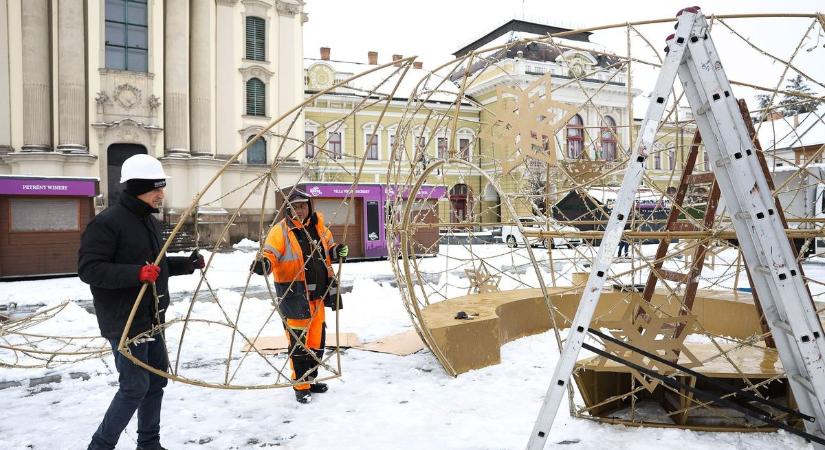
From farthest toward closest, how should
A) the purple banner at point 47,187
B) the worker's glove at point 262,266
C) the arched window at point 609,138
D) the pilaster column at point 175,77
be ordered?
1. the pilaster column at point 175,77
2. the purple banner at point 47,187
3. the arched window at point 609,138
4. the worker's glove at point 262,266

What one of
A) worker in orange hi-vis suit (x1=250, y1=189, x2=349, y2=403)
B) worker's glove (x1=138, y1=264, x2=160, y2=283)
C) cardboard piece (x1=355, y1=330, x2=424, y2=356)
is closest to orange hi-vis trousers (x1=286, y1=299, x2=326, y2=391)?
worker in orange hi-vis suit (x1=250, y1=189, x2=349, y2=403)

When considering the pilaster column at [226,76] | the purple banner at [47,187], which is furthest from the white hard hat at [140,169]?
the pilaster column at [226,76]

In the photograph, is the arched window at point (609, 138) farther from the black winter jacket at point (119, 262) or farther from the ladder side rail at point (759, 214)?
the black winter jacket at point (119, 262)

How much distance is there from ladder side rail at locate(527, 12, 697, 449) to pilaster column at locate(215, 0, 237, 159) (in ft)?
66.5

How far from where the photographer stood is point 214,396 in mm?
4469

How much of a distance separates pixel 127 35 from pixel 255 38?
450cm

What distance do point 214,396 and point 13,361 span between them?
8.87 feet

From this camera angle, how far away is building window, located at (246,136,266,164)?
2156 centimetres

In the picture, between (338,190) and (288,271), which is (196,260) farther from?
(338,190)

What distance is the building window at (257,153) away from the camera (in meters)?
21.6

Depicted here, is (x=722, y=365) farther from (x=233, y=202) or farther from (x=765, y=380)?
(x=233, y=202)

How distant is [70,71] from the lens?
725 inches

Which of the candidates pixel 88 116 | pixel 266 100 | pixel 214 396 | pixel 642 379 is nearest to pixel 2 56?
pixel 88 116

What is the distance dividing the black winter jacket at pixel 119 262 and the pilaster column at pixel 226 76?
18759mm
